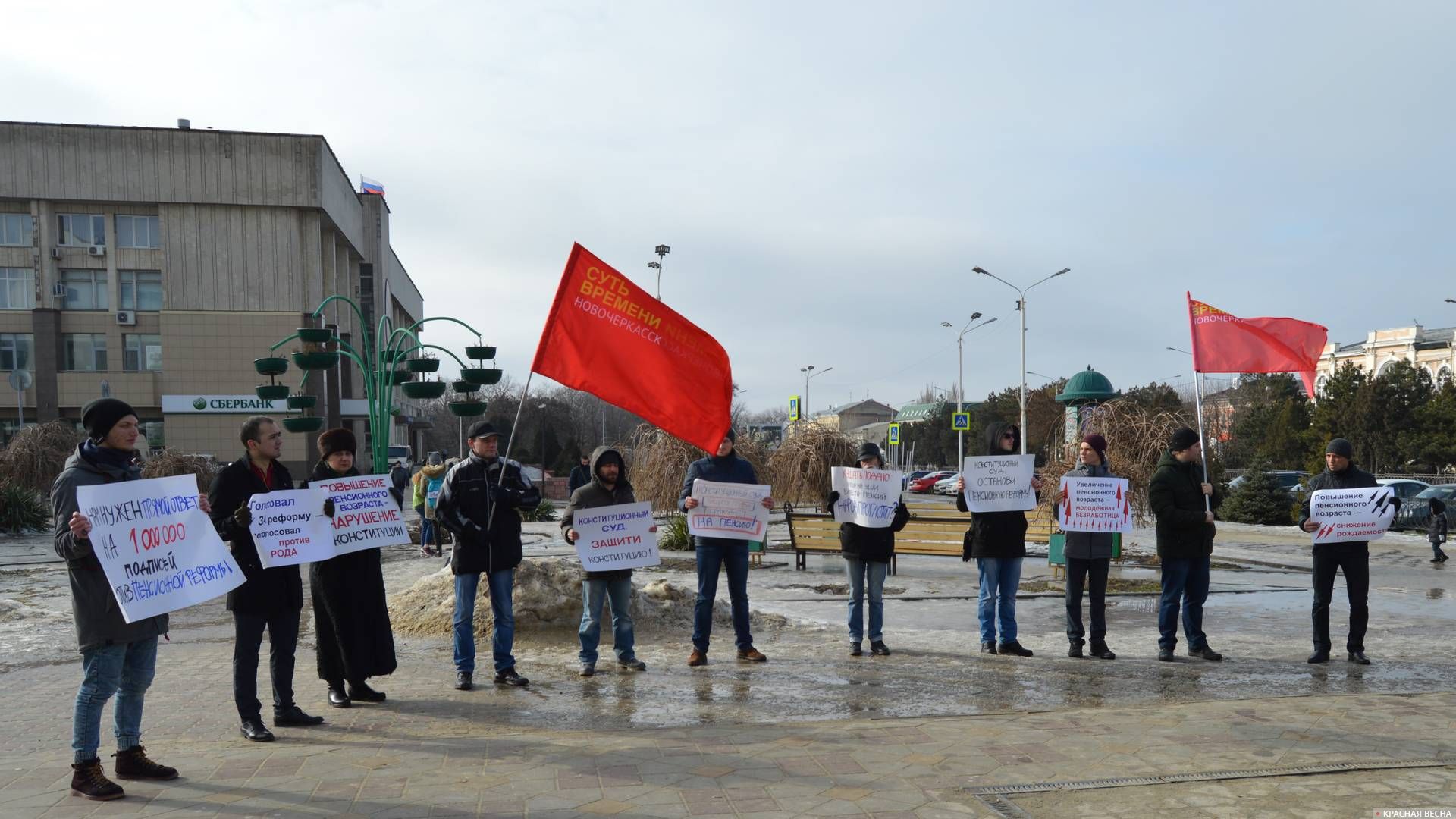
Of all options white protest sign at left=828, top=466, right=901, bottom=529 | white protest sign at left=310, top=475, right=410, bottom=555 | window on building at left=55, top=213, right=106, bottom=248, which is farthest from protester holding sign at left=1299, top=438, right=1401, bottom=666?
window on building at left=55, top=213, right=106, bottom=248

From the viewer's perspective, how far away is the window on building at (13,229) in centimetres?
5150

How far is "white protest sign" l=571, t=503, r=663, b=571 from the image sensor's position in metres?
8.38

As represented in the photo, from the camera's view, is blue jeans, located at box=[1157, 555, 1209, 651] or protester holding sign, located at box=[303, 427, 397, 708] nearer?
protester holding sign, located at box=[303, 427, 397, 708]

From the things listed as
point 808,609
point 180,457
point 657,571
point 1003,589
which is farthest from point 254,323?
point 1003,589

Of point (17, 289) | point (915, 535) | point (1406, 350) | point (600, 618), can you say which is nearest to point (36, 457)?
point (17, 289)

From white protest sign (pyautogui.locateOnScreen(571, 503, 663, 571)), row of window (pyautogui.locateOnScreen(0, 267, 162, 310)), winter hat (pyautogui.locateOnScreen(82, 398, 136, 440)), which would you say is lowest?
white protest sign (pyautogui.locateOnScreen(571, 503, 663, 571))

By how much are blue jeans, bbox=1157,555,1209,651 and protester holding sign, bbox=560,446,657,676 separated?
14.1 ft

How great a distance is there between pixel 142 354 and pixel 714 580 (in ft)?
173

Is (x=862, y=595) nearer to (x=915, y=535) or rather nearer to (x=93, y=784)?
(x=93, y=784)

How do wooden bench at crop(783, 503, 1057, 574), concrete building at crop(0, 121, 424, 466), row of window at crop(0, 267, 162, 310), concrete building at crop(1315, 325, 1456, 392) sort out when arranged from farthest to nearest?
concrete building at crop(1315, 325, 1456, 392) → row of window at crop(0, 267, 162, 310) → concrete building at crop(0, 121, 424, 466) → wooden bench at crop(783, 503, 1057, 574)

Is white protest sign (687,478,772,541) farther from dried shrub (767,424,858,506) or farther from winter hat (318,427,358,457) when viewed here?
dried shrub (767,424,858,506)

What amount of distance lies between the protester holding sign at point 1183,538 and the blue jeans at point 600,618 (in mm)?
4381

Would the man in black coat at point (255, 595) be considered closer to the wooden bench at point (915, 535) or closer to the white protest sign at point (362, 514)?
the white protest sign at point (362, 514)

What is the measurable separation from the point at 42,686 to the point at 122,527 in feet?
13.3
